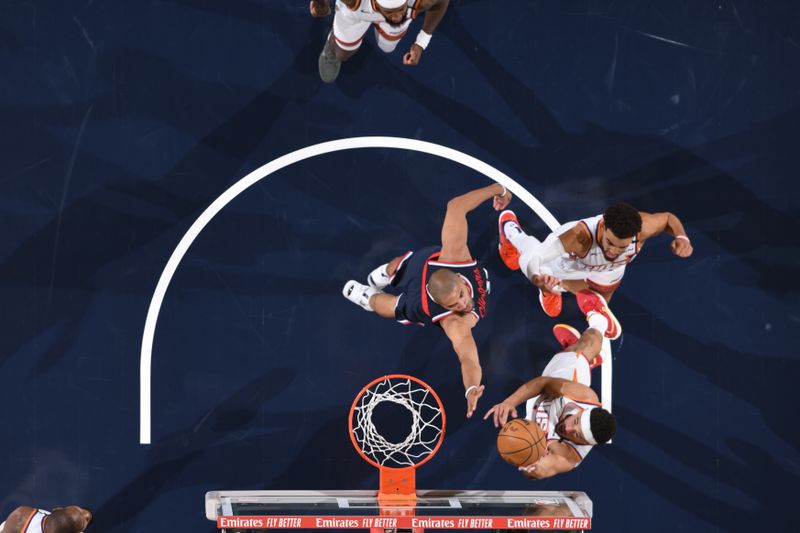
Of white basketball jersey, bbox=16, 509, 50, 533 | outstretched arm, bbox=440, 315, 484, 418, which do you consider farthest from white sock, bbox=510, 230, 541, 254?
white basketball jersey, bbox=16, 509, 50, 533

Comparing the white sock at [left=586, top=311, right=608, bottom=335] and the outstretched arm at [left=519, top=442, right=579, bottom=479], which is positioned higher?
the white sock at [left=586, top=311, right=608, bottom=335]

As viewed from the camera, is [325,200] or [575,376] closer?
[575,376]

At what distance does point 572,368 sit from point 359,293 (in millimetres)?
2399

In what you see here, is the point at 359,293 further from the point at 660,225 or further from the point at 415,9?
the point at 660,225

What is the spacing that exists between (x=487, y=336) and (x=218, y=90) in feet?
13.3

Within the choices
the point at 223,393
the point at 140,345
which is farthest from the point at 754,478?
Answer: the point at 140,345

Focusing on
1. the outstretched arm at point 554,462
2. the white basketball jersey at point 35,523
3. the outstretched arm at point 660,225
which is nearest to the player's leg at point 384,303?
the outstretched arm at point 554,462

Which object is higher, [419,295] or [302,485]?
[419,295]

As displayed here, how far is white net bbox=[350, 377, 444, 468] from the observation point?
10.9 meters

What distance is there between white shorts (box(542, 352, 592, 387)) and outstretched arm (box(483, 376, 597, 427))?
0.11 meters

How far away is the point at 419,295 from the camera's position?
10.5 meters

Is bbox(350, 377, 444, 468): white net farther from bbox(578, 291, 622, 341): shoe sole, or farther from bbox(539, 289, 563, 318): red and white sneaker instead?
bbox(578, 291, 622, 341): shoe sole

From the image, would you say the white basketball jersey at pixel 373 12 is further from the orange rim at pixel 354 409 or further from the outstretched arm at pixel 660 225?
the orange rim at pixel 354 409

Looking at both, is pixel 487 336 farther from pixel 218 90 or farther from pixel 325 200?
pixel 218 90
